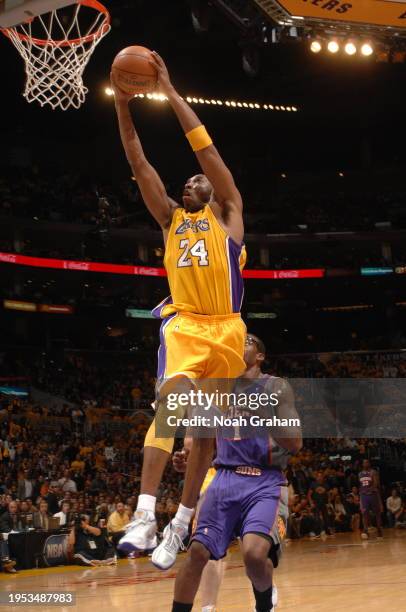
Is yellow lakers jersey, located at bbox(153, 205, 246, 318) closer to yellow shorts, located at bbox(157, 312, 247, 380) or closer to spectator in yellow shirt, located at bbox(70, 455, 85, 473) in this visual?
yellow shorts, located at bbox(157, 312, 247, 380)

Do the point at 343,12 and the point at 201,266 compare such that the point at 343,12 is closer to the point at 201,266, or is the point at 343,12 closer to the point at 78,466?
the point at 201,266

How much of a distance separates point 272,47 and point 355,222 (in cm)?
914

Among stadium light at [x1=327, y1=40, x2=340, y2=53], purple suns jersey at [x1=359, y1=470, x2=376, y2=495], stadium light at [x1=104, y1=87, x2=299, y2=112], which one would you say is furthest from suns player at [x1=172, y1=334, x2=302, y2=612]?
stadium light at [x1=104, y1=87, x2=299, y2=112]

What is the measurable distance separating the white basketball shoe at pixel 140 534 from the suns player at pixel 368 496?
14669 millimetres

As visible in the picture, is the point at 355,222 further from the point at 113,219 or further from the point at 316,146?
the point at 113,219

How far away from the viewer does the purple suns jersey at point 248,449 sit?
6.00 m

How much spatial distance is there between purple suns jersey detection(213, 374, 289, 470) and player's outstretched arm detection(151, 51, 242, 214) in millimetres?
1710

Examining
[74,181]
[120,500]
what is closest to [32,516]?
[120,500]

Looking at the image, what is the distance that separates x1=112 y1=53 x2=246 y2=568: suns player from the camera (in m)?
4.64

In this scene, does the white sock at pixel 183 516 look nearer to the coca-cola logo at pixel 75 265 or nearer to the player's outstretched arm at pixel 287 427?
the player's outstretched arm at pixel 287 427

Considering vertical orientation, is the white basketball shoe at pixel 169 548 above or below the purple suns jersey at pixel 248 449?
below

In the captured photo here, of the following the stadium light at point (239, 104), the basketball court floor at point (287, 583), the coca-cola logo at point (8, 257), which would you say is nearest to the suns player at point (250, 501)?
the basketball court floor at point (287, 583)

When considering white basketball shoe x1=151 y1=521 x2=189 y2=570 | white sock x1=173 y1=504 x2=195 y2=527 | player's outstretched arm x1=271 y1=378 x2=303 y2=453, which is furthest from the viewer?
player's outstretched arm x1=271 y1=378 x2=303 y2=453

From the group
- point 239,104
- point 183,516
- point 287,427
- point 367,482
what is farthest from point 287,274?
point 183,516
